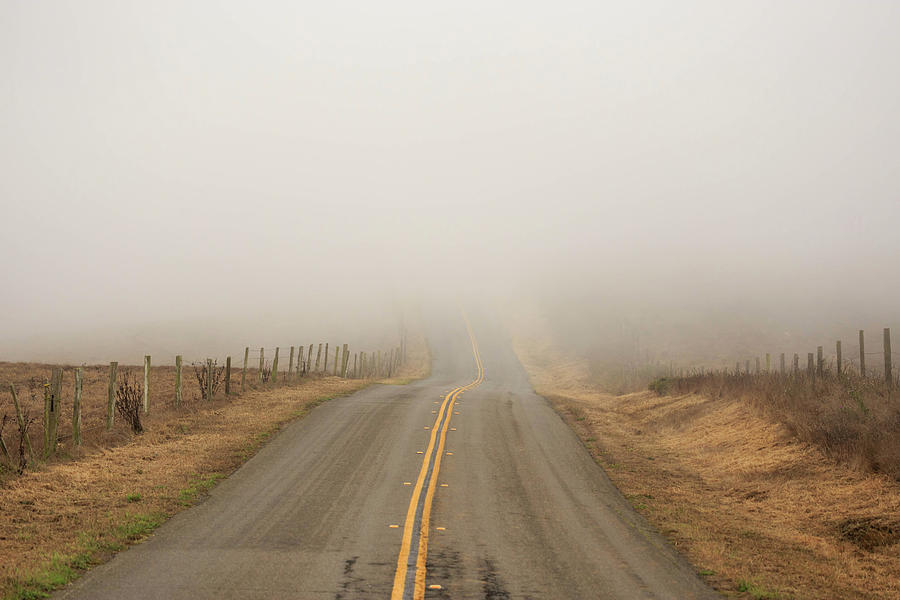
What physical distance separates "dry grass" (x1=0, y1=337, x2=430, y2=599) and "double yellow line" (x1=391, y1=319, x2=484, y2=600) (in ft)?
13.3

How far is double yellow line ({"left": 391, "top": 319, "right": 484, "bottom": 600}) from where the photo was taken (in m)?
7.55

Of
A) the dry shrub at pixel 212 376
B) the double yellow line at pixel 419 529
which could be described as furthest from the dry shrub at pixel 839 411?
the dry shrub at pixel 212 376

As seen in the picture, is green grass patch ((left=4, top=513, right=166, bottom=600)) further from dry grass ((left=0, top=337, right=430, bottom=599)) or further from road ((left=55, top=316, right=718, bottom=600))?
road ((left=55, top=316, right=718, bottom=600))

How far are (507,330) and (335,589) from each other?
8366 cm

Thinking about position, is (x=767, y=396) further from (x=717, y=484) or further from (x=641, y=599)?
(x=641, y=599)

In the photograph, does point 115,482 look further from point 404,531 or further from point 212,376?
point 212,376

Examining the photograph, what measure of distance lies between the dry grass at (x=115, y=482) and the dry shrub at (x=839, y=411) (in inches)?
549

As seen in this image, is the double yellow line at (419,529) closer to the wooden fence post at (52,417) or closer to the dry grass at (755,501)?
the dry grass at (755,501)

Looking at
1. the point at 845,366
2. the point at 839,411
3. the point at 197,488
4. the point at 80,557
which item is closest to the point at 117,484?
the point at 197,488

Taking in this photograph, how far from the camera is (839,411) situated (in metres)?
15.9

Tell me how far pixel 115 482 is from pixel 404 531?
6.62 meters

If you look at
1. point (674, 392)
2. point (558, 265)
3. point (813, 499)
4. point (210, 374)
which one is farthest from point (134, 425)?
point (558, 265)

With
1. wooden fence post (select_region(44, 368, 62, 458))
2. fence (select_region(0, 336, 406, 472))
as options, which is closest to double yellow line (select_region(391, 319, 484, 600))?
fence (select_region(0, 336, 406, 472))

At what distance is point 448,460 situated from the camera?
16.0 meters
